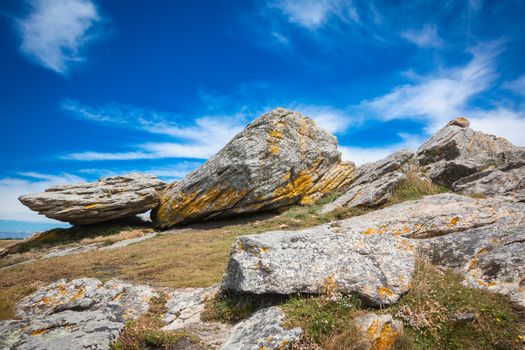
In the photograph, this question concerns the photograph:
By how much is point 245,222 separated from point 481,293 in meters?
25.3

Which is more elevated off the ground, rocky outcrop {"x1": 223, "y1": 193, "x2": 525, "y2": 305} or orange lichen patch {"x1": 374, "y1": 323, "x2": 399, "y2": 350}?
rocky outcrop {"x1": 223, "y1": 193, "x2": 525, "y2": 305}

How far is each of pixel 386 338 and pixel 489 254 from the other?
566cm

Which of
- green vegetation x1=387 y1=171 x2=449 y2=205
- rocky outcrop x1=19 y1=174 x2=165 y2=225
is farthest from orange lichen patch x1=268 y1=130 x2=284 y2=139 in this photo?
rocky outcrop x1=19 y1=174 x2=165 y2=225

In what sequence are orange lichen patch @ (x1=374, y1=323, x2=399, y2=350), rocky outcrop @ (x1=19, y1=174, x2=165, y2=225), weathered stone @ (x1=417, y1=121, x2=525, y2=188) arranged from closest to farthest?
orange lichen patch @ (x1=374, y1=323, x2=399, y2=350)
weathered stone @ (x1=417, y1=121, x2=525, y2=188)
rocky outcrop @ (x1=19, y1=174, x2=165, y2=225)

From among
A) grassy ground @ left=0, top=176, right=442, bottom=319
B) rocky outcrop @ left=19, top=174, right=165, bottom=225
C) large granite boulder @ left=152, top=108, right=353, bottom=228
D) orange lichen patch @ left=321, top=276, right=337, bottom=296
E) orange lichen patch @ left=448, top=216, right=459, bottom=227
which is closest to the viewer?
orange lichen patch @ left=321, top=276, right=337, bottom=296

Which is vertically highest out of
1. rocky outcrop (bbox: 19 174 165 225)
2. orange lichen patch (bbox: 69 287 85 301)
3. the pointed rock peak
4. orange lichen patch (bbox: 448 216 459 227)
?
the pointed rock peak

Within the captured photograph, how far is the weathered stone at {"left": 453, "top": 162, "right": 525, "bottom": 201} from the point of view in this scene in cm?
2264

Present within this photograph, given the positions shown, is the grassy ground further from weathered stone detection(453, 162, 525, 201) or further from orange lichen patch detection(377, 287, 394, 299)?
orange lichen patch detection(377, 287, 394, 299)

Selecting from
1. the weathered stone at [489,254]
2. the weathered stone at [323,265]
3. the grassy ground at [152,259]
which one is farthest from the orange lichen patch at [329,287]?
the grassy ground at [152,259]

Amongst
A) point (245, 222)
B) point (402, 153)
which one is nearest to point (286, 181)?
point (245, 222)

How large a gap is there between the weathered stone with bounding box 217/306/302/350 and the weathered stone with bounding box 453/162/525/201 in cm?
2293

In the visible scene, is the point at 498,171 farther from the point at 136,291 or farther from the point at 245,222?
the point at 136,291

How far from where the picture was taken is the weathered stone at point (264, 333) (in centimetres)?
634

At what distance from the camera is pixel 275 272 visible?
8180mm
